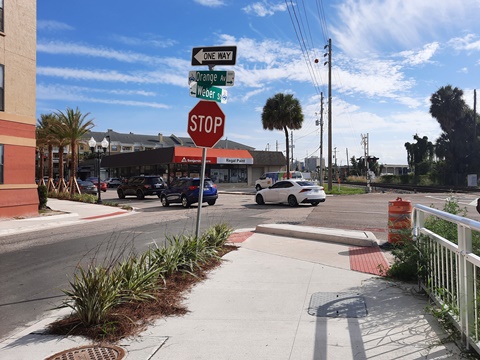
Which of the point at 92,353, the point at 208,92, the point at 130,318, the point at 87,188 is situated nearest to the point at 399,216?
the point at 208,92

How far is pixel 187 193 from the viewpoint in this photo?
22.0 m

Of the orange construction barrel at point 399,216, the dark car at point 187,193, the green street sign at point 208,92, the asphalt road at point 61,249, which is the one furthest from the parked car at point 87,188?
the orange construction barrel at point 399,216

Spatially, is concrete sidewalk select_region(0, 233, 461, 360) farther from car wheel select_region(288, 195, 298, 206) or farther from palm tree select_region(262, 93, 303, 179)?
palm tree select_region(262, 93, 303, 179)

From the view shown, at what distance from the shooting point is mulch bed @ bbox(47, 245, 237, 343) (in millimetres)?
4160

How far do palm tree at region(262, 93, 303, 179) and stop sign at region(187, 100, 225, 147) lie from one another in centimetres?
3562

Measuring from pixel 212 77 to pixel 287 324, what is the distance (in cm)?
465

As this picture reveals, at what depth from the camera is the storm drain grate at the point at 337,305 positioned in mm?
4648

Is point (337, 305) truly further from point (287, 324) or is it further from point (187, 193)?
point (187, 193)

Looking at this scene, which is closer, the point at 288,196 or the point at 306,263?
the point at 306,263

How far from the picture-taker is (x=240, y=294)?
18.0 feet

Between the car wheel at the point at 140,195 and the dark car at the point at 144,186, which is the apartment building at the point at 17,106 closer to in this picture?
the dark car at the point at 144,186

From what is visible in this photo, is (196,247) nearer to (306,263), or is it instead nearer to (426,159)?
(306,263)

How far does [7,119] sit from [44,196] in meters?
4.91

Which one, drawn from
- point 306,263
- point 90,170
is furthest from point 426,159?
point 306,263
